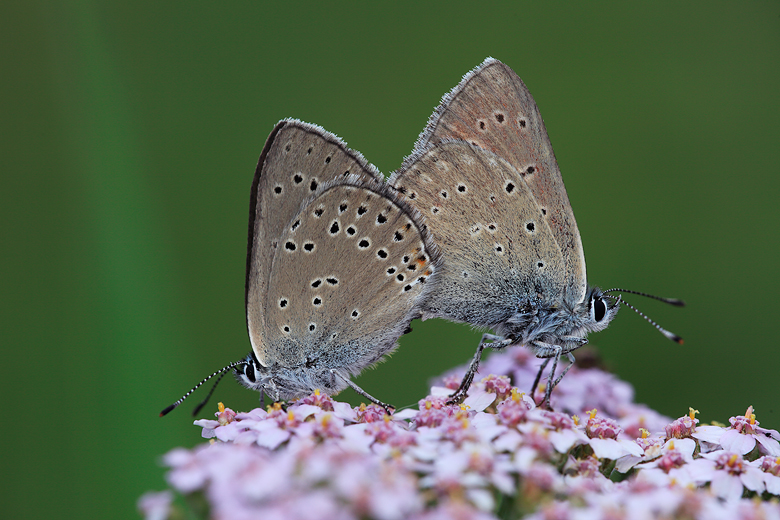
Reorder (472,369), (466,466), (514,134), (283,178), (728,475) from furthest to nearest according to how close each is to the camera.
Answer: (514,134) < (283,178) < (472,369) < (728,475) < (466,466)

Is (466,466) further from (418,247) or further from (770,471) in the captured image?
(418,247)

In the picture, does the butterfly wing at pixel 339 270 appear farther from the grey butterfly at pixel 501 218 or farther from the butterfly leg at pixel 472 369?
the butterfly leg at pixel 472 369

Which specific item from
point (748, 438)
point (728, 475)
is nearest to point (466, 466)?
point (728, 475)

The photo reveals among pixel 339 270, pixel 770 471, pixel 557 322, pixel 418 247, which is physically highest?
pixel 418 247

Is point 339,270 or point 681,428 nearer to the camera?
point 681,428

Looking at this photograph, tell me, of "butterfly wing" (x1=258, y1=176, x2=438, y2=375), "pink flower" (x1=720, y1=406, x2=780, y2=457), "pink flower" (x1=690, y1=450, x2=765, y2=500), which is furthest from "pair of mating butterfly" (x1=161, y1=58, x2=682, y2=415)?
"pink flower" (x1=690, y1=450, x2=765, y2=500)

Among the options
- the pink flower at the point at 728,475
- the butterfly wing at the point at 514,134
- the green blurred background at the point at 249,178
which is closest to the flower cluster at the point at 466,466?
the pink flower at the point at 728,475
